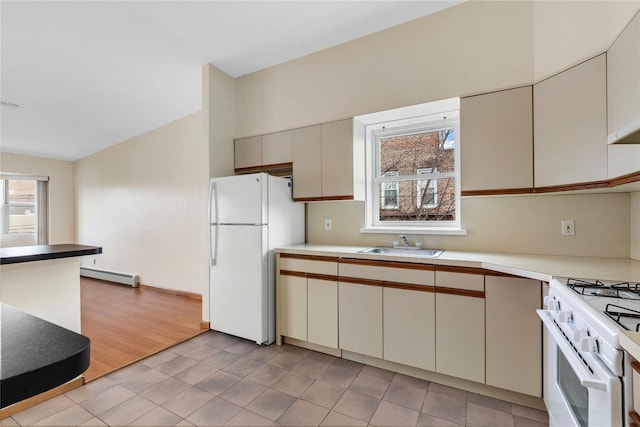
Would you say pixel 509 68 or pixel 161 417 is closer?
pixel 161 417

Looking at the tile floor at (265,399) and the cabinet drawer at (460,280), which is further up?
the cabinet drawer at (460,280)

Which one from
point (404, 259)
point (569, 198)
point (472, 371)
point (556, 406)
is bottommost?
point (472, 371)

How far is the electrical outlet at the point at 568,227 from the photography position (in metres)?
2.07

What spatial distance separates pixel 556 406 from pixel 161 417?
216 centimetres

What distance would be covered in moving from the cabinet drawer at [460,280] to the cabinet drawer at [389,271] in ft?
0.20

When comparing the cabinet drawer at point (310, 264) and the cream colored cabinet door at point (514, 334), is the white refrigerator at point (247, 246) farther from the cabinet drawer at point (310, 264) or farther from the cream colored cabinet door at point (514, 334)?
the cream colored cabinet door at point (514, 334)

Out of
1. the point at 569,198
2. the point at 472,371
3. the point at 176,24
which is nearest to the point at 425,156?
the point at 569,198

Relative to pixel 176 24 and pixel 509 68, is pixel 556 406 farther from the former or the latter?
pixel 176 24

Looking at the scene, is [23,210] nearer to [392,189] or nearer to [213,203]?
[213,203]

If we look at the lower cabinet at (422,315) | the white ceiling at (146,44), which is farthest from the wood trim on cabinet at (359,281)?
the white ceiling at (146,44)

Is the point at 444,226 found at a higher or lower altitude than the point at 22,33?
lower

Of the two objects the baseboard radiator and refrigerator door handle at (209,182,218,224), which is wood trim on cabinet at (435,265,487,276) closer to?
refrigerator door handle at (209,182,218,224)

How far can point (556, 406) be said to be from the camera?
134cm

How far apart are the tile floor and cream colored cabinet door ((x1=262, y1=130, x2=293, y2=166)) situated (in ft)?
6.33
